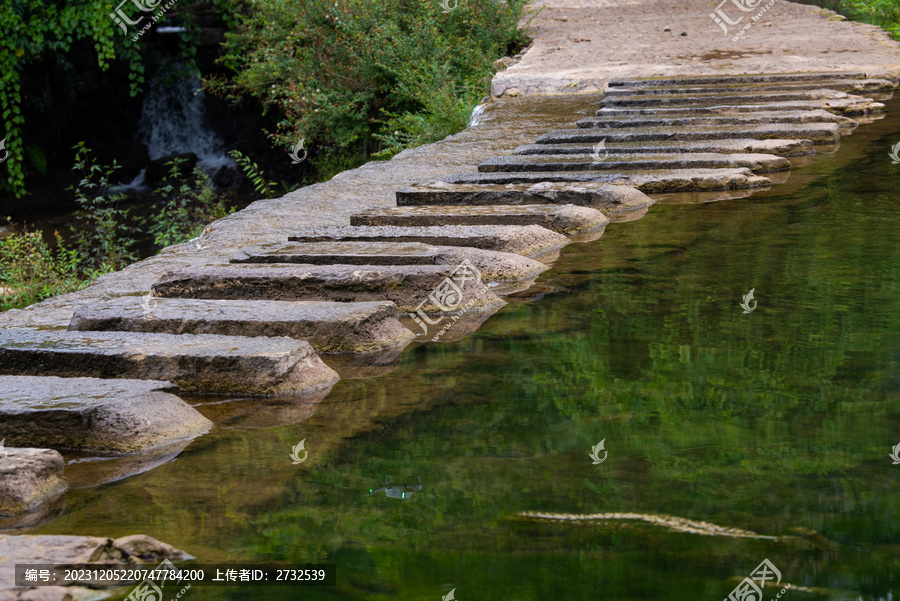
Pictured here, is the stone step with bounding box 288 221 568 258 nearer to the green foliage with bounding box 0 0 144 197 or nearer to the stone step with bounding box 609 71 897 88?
the stone step with bounding box 609 71 897 88

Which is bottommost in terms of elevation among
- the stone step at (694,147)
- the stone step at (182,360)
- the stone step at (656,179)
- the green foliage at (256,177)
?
the green foliage at (256,177)

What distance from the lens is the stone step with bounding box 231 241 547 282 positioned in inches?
115

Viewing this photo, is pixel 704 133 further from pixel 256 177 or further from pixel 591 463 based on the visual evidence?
pixel 256 177

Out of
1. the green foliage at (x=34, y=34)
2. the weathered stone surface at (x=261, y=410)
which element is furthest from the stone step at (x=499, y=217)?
the green foliage at (x=34, y=34)

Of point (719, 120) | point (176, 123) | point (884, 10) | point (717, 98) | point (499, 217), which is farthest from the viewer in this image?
point (176, 123)

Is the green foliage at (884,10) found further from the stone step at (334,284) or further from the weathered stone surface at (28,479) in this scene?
the weathered stone surface at (28,479)

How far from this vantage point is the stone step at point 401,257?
2.92 metres

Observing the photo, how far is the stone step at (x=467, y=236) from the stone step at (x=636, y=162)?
113 cm

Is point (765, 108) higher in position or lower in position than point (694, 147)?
higher

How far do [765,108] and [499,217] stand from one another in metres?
2.62

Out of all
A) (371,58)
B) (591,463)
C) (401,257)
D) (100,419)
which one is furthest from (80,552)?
(371,58)

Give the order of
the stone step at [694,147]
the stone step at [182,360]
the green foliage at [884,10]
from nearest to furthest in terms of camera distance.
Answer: the stone step at [182,360]
the stone step at [694,147]
the green foliage at [884,10]

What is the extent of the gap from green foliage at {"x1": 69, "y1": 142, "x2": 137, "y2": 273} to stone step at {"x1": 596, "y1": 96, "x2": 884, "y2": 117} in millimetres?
3659

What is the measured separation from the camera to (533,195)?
12.7ft
